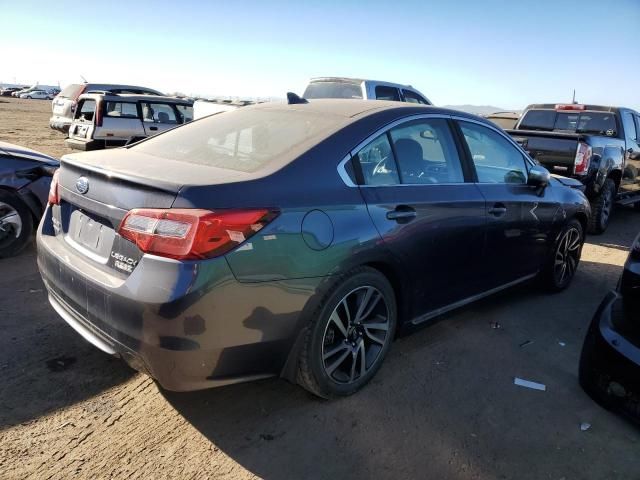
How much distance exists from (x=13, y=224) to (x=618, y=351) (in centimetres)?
517

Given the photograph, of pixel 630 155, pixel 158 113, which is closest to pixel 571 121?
pixel 630 155

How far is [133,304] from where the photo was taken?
227 centimetres

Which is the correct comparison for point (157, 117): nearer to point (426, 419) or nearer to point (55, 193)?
point (55, 193)

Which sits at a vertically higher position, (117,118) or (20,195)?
(117,118)

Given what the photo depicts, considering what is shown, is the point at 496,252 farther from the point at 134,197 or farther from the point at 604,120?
the point at 604,120

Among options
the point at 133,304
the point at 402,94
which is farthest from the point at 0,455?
the point at 402,94

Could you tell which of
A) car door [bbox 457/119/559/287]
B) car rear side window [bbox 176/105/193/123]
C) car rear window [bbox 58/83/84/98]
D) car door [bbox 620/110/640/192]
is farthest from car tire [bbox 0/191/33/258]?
car rear window [bbox 58/83/84/98]

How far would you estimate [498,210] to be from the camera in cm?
375

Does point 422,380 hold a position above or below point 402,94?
below

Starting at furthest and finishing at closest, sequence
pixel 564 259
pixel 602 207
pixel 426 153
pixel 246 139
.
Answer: pixel 602 207 → pixel 564 259 → pixel 426 153 → pixel 246 139

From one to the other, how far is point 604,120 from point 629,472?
7713 millimetres

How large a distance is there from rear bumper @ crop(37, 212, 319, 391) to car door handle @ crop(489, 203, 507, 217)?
1788mm

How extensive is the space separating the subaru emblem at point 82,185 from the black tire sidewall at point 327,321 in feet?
4.52

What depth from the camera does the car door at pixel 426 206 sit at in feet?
9.65
